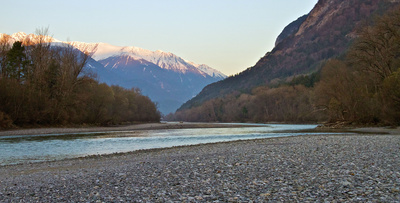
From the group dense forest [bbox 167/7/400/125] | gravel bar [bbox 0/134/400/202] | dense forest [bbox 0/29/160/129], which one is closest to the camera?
gravel bar [bbox 0/134/400/202]

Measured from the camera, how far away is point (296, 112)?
132500mm

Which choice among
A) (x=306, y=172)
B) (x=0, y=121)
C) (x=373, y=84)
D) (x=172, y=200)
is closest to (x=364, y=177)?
(x=306, y=172)

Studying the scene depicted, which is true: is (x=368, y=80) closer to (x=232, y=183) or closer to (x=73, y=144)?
(x=73, y=144)

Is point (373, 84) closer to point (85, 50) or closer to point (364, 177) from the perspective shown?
point (364, 177)

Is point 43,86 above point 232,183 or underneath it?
above

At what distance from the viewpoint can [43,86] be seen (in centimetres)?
6688

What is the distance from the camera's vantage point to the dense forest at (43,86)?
5772 centimetres

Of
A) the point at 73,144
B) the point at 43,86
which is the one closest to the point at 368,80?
the point at 73,144

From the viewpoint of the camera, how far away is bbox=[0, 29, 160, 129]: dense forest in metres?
57.7

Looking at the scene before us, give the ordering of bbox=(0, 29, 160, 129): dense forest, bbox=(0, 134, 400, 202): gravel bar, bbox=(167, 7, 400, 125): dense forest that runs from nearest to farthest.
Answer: bbox=(0, 134, 400, 202): gravel bar
bbox=(167, 7, 400, 125): dense forest
bbox=(0, 29, 160, 129): dense forest

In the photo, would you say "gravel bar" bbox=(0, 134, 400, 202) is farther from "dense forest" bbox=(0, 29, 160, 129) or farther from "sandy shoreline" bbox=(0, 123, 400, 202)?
"dense forest" bbox=(0, 29, 160, 129)

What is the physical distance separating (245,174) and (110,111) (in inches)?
3423

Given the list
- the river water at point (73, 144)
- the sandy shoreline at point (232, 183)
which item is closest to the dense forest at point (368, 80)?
the river water at point (73, 144)

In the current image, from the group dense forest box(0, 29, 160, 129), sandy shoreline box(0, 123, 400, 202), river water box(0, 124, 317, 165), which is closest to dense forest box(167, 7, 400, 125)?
river water box(0, 124, 317, 165)
